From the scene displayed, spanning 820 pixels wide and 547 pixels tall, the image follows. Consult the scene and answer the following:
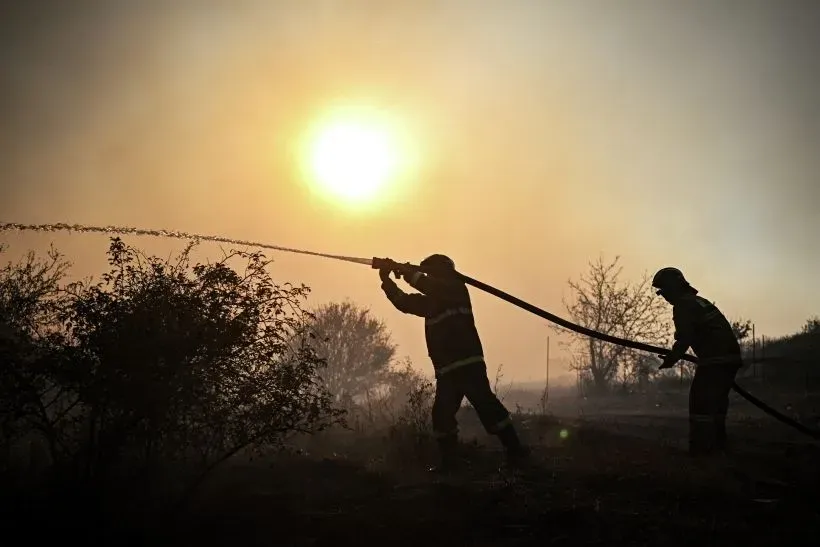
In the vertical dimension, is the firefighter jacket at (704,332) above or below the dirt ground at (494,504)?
above

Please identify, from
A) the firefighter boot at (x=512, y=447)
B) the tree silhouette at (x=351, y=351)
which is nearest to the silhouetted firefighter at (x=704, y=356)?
the firefighter boot at (x=512, y=447)

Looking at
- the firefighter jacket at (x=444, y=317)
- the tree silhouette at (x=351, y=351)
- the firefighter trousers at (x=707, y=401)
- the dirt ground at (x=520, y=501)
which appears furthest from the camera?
the tree silhouette at (x=351, y=351)

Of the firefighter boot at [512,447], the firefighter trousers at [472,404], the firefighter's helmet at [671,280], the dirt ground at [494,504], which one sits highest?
the firefighter's helmet at [671,280]

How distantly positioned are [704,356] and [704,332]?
32 centimetres

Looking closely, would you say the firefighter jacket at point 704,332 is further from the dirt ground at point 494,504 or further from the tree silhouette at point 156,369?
the tree silhouette at point 156,369

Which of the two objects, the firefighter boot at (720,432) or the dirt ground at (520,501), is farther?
the firefighter boot at (720,432)

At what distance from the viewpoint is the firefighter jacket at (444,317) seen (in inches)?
314

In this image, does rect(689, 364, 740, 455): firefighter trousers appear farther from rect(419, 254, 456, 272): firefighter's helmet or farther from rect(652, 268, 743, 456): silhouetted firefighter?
rect(419, 254, 456, 272): firefighter's helmet

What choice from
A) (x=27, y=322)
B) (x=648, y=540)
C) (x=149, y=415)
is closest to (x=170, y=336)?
(x=149, y=415)

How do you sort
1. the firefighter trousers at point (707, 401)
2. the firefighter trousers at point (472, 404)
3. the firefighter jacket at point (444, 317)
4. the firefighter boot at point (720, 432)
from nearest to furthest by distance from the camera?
the firefighter trousers at point (472, 404) → the firefighter trousers at point (707, 401) → the firefighter jacket at point (444, 317) → the firefighter boot at point (720, 432)

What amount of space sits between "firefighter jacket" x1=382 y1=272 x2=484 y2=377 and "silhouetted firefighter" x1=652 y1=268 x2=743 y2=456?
2533 mm

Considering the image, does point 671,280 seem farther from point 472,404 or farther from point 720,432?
point 472,404

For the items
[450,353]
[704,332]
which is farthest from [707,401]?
[450,353]

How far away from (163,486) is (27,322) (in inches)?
87.1
